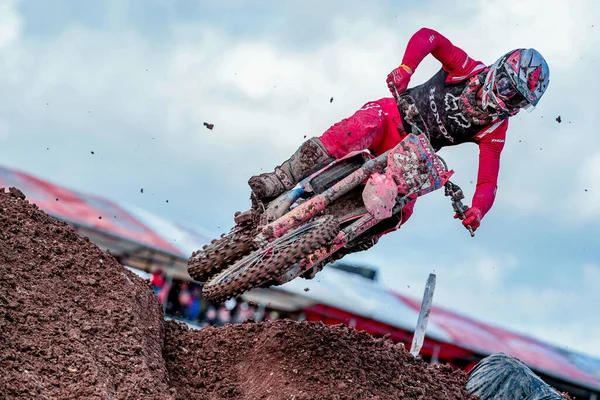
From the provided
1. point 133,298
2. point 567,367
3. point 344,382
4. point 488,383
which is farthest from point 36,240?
point 567,367

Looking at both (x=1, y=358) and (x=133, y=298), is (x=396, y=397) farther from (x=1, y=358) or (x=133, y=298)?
(x=1, y=358)

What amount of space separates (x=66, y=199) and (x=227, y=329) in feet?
26.6

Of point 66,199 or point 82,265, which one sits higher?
point 66,199

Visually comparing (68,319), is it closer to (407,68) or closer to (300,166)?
(300,166)

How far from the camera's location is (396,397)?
802 centimetres

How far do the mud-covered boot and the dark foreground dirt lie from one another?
1478 mm

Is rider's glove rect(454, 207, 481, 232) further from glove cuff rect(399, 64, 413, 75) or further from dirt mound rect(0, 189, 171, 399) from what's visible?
dirt mound rect(0, 189, 171, 399)

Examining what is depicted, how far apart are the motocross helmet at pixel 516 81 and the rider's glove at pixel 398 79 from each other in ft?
2.54

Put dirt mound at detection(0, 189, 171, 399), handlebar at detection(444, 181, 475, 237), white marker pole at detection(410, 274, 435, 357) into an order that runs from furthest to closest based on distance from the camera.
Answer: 1. white marker pole at detection(410, 274, 435, 357)
2. handlebar at detection(444, 181, 475, 237)
3. dirt mound at detection(0, 189, 171, 399)

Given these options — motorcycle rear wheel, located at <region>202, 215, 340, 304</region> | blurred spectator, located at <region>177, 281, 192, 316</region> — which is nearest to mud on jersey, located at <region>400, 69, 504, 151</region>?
motorcycle rear wheel, located at <region>202, 215, 340, 304</region>

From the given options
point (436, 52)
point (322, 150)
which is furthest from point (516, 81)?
point (322, 150)

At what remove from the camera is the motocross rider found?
26.2 ft

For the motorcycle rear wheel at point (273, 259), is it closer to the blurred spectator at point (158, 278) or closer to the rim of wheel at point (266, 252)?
the rim of wheel at point (266, 252)

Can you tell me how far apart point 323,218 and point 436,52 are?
201 cm
